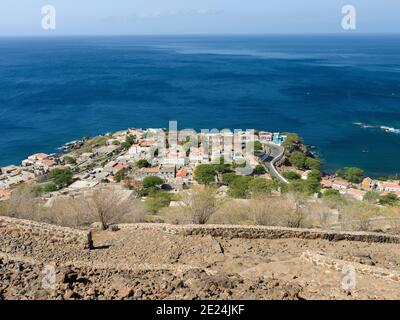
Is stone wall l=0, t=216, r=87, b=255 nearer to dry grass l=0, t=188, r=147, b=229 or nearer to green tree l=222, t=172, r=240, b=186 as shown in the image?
dry grass l=0, t=188, r=147, b=229

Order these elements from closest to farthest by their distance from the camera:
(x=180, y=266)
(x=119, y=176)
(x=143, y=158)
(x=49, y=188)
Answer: (x=180, y=266) < (x=49, y=188) < (x=119, y=176) < (x=143, y=158)

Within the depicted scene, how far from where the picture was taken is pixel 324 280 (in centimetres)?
1045

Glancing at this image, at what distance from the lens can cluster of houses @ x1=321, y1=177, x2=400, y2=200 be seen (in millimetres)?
44031

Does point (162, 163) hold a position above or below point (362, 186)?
above

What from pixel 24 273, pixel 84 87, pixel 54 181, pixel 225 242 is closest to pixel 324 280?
pixel 225 242

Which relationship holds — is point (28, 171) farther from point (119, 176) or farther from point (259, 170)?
point (259, 170)

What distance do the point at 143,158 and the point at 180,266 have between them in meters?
47.6

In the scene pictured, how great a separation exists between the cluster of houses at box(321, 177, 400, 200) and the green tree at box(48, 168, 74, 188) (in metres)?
29.4

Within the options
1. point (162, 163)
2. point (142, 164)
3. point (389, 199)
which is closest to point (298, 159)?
point (389, 199)

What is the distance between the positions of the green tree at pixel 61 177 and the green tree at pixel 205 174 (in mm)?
15125

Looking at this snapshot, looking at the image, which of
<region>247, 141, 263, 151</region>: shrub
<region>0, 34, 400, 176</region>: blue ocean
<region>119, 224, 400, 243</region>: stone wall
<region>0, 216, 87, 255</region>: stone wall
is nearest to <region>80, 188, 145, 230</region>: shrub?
<region>119, 224, 400, 243</region>: stone wall

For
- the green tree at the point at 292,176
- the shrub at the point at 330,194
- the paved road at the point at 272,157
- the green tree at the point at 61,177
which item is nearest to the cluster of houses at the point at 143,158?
the green tree at the point at 61,177

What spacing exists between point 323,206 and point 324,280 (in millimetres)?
13079

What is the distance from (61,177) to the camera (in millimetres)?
46844
